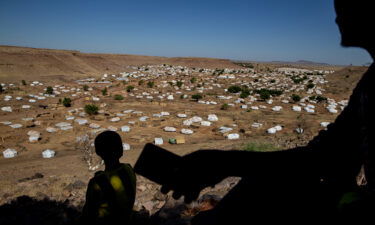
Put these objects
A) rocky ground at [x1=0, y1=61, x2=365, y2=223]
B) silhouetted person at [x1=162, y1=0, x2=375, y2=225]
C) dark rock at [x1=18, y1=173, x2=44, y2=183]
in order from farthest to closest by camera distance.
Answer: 1. dark rock at [x1=18, y1=173, x2=44, y2=183]
2. rocky ground at [x1=0, y1=61, x2=365, y2=223]
3. silhouetted person at [x1=162, y1=0, x2=375, y2=225]

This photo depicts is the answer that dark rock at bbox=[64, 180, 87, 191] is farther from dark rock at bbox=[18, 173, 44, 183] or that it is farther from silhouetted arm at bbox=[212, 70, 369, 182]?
silhouetted arm at bbox=[212, 70, 369, 182]

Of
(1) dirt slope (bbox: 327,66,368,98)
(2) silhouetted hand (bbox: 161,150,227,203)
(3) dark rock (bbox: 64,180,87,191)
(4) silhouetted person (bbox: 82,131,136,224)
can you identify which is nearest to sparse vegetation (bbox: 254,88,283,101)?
(1) dirt slope (bbox: 327,66,368,98)

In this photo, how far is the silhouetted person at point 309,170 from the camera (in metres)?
0.74

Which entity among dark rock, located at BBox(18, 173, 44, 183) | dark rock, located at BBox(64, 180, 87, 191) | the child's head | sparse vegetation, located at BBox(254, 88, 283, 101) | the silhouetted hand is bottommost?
dark rock, located at BBox(18, 173, 44, 183)

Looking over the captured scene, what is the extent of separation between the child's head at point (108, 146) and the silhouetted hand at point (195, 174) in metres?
1.02

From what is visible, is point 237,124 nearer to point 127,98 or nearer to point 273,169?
point 127,98

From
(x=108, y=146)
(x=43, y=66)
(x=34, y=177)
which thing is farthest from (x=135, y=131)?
(x=43, y=66)

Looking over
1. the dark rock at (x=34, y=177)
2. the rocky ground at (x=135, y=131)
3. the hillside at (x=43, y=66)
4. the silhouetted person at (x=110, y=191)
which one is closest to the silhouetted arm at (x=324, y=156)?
the silhouetted person at (x=110, y=191)

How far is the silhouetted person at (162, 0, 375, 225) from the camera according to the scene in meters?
0.74

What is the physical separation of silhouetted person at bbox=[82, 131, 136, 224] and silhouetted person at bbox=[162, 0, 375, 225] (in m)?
1.00

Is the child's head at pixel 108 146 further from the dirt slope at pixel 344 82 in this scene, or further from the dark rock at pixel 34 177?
the dirt slope at pixel 344 82

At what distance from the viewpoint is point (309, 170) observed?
2.93 ft

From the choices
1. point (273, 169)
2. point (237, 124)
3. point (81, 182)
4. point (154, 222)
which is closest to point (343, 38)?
point (273, 169)

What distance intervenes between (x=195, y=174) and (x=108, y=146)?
3.60 feet
